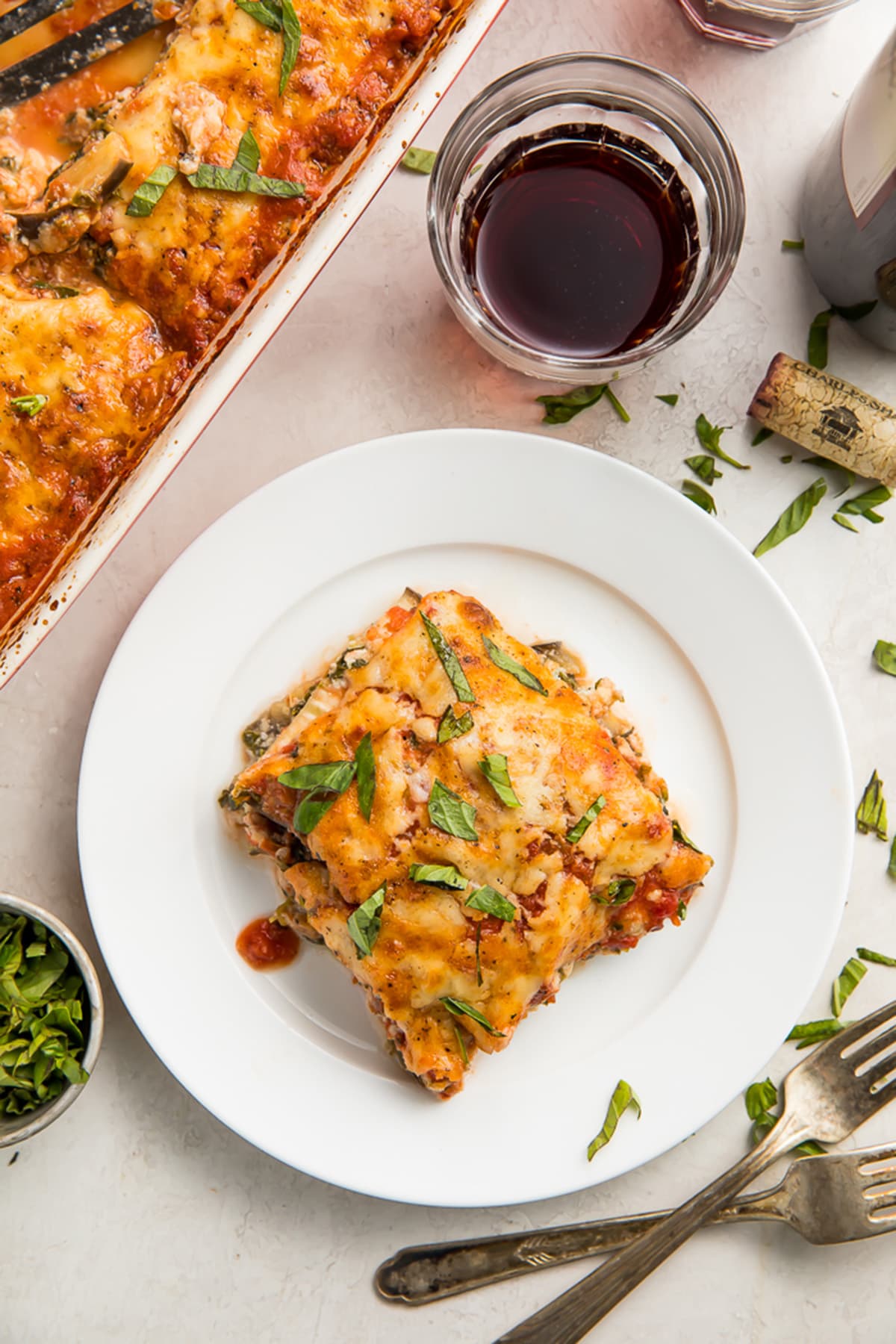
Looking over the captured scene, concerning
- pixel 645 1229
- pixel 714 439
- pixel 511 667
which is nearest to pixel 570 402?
pixel 714 439

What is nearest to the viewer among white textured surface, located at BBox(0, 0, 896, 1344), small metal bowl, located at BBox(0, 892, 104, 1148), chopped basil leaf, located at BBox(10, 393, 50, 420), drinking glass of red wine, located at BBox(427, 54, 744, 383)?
chopped basil leaf, located at BBox(10, 393, 50, 420)

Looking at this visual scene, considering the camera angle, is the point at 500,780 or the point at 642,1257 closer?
the point at 500,780

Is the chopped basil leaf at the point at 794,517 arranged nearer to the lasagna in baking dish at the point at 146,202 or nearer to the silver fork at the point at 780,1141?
the silver fork at the point at 780,1141

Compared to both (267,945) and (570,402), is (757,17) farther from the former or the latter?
(267,945)

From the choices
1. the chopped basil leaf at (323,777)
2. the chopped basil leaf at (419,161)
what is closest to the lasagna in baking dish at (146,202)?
the chopped basil leaf at (419,161)

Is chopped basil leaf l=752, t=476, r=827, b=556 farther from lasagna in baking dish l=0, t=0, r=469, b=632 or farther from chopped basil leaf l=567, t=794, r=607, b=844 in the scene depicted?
lasagna in baking dish l=0, t=0, r=469, b=632

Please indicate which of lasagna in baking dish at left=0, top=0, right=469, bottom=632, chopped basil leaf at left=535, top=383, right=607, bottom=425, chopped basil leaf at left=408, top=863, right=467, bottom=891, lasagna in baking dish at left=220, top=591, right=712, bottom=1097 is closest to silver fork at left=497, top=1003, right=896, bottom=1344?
lasagna in baking dish at left=220, top=591, right=712, bottom=1097
